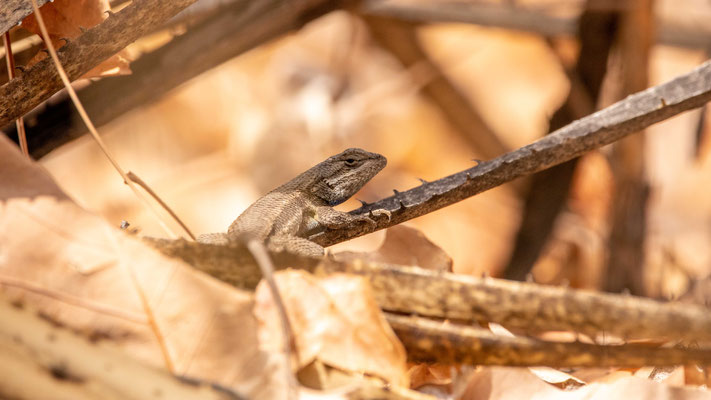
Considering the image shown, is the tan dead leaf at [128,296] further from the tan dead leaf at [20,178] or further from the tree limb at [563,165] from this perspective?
the tree limb at [563,165]

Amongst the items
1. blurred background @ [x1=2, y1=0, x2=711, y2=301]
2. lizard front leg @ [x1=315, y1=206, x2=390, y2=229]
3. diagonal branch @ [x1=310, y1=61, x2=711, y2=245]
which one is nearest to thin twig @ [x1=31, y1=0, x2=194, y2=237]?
diagonal branch @ [x1=310, y1=61, x2=711, y2=245]

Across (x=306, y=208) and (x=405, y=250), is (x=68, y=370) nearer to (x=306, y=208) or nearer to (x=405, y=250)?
(x=405, y=250)

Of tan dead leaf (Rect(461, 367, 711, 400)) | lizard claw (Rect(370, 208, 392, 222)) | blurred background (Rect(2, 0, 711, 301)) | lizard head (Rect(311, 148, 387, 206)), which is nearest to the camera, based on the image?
tan dead leaf (Rect(461, 367, 711, 400))

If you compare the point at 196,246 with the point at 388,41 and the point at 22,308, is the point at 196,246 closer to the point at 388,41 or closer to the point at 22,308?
the point at 22,308

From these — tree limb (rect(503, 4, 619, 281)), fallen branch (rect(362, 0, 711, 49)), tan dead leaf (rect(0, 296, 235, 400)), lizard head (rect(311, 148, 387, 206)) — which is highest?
fallen branch (rect(362, 0, 711, 49))

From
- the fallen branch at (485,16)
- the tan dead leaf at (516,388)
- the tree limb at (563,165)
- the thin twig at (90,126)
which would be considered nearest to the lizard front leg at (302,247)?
the thin twig at (90,126)

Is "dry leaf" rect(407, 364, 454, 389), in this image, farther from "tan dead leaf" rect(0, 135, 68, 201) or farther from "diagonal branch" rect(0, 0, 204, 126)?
"diagonal branch" rect(0, 0, 204, 126)
